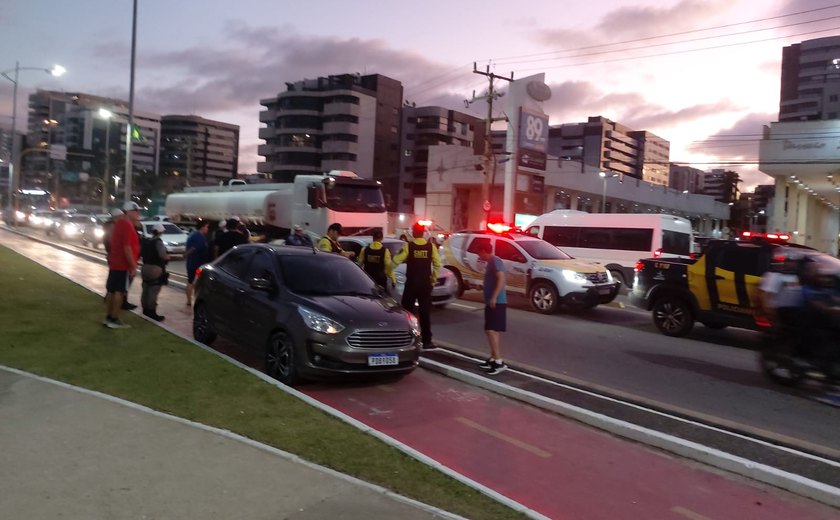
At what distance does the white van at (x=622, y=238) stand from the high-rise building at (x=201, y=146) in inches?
4919

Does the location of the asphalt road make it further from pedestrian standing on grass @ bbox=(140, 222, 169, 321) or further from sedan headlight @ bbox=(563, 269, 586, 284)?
pedestrian standing on grass @ bbox=(140, 222, 169, 321)

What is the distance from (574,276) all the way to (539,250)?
1.39 metres

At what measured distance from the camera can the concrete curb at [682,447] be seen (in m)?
4.84

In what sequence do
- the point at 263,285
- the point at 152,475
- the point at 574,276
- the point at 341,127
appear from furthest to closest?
the point at 341,127, the point at 574,276, the point at 263,285, the point at 152,475

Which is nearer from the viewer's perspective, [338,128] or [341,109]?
[341,109]

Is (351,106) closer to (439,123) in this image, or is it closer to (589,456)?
(439,123)

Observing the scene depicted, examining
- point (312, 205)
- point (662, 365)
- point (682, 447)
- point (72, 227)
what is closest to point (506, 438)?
point (682, 447)

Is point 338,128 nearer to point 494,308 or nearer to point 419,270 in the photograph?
point 419,270

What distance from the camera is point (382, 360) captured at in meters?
7.05

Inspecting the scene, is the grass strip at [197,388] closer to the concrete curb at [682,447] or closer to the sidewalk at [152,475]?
the sidewalk at [152,475]

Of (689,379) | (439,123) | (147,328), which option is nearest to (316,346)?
(147,328)

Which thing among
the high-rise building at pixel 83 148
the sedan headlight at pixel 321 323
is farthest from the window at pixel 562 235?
the high-rise building at pixel 83 148

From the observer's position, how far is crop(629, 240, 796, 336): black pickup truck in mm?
10469

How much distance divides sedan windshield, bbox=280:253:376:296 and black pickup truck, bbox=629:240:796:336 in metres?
6.06
